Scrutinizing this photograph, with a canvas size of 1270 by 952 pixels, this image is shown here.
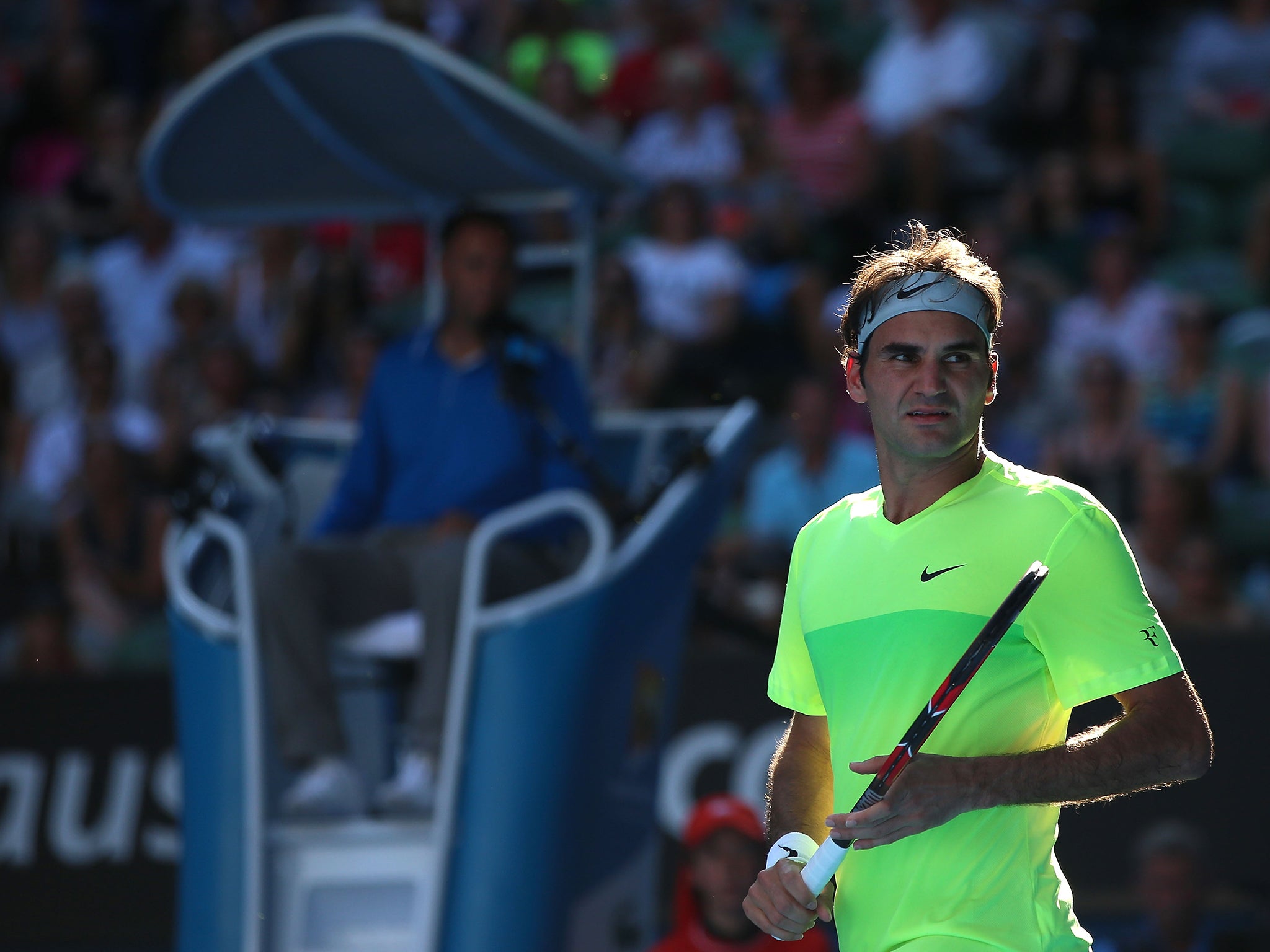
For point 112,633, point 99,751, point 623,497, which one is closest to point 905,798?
point 623,497

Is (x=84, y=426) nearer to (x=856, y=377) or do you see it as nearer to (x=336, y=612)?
(x=336, y=612)

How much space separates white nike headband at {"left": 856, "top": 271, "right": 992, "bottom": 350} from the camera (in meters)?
2.33

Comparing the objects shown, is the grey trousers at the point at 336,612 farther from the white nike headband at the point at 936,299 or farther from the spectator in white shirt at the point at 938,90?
the spectator in white shirt at the point at 938,90

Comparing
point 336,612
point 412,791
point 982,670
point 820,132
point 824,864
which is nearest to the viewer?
point 824,864

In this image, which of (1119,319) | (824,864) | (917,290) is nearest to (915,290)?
(917,290)

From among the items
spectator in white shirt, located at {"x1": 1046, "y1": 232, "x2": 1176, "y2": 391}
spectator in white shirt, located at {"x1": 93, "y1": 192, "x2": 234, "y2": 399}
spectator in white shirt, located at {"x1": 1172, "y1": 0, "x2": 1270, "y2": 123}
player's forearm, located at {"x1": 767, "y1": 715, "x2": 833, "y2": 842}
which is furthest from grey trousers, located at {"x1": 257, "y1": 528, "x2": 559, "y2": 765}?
spectator in white shirt, located at {"x1": 1172, "y1": 0, "x2": 1270, "y2": 123}

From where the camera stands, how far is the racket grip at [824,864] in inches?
81.0

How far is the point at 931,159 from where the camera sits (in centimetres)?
840

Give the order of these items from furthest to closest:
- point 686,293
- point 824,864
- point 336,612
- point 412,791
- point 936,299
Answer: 1. point 686,293
2. point 336,612
3. point 412,791
4. point 936,299
5. point 824,864

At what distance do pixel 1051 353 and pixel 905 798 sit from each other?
5.73 meters

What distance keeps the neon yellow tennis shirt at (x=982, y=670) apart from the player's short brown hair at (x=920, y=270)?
25 centimetres

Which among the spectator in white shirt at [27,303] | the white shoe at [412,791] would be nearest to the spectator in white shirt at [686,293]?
the spectator in white shirt at [27,303]

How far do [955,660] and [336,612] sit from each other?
264 cm

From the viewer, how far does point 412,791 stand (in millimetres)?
4371
